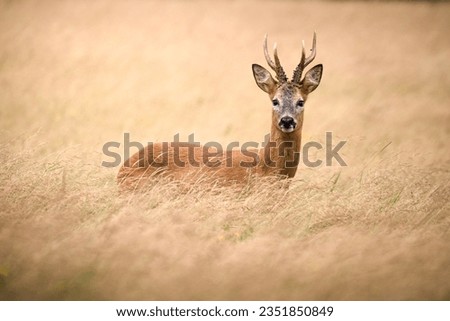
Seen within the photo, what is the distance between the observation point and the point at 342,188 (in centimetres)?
720

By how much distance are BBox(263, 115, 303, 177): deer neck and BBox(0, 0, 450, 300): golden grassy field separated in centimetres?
26

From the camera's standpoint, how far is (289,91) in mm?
7004

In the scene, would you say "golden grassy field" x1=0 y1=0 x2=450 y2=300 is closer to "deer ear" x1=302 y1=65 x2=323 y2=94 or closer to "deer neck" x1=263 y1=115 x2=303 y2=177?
"deer neck" x1=263 y1=115 x2=303 y2=177

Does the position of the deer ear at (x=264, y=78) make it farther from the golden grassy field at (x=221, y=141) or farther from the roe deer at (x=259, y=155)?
the golden grassy field at (x=221, y=141)

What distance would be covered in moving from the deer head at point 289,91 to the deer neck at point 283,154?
0.10m

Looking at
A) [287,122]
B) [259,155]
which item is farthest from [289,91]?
[259,155]

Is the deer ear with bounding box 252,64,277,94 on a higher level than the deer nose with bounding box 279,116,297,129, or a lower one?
higher

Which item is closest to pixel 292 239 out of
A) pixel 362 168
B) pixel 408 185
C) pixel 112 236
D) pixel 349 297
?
pixel 349 297

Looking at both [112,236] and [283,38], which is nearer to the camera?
[112,236]

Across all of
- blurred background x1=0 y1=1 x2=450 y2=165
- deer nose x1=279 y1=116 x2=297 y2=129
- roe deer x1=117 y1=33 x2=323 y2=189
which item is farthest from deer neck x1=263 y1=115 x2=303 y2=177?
blurred background x1=0 y1=1 x2=450 y2=165

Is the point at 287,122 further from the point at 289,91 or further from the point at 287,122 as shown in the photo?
the point at 289,91

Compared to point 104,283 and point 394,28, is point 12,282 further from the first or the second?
point 394,28

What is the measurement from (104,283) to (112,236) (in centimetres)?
54

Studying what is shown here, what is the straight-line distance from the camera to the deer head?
6.85m
